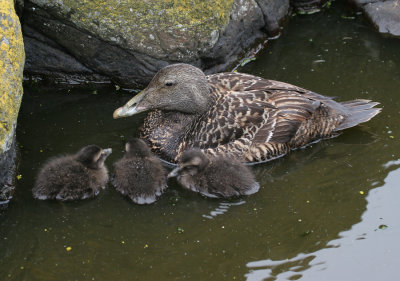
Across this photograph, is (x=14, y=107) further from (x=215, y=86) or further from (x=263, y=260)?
(x=263, y=260)

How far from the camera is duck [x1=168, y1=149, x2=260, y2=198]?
6008 mm

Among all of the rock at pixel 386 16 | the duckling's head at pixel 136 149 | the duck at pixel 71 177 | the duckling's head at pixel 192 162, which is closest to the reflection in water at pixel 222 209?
the duckling's head at pixel 192 162

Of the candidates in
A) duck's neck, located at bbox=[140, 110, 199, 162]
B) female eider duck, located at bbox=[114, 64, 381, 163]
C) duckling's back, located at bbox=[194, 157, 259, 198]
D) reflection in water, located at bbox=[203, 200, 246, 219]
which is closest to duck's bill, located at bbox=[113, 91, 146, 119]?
female eider duck, located at bbox=[114, 64, 381, 163]

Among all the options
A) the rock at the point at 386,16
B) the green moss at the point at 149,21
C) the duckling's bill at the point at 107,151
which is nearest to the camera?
the duckling's bill at the point at 107,151

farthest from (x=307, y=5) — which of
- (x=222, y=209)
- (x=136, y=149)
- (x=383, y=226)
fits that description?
(x=383, y=226)

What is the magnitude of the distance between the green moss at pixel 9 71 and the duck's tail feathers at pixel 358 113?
3.38 meters

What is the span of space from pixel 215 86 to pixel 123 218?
1780 millimetres

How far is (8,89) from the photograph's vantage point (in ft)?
18.4

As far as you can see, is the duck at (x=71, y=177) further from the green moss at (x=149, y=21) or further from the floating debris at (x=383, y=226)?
the floating debris at (x=383, y=226)

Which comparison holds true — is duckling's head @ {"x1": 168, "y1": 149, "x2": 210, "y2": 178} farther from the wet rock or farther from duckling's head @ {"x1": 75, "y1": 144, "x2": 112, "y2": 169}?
the wet rock

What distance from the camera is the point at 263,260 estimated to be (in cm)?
532

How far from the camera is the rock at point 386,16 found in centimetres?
863

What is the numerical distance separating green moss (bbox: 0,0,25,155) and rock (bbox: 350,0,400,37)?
16.4ft

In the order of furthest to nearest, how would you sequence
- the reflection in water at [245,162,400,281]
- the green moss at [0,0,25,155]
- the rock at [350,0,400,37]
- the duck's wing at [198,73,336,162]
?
the rock at [350,0,400,37]
the duck's wing at [198,73,336,162]
the green moss at [0,0,25,155]
the reflection in water at [245,162,400,281]
